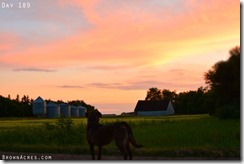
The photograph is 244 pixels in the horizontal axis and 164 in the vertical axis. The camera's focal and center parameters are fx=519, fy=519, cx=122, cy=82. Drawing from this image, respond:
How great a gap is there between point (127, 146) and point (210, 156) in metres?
2.25

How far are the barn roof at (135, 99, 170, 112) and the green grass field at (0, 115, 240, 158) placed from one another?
0.80 feet

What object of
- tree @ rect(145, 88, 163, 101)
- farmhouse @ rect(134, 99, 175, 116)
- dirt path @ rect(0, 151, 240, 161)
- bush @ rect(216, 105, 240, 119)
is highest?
tree @ rect(145, 88, 163, 101)

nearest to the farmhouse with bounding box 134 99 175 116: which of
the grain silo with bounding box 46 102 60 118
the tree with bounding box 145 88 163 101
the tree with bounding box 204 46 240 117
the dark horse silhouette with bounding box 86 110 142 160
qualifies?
the tree with bounding box 145 88 163 101

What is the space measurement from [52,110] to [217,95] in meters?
4.28

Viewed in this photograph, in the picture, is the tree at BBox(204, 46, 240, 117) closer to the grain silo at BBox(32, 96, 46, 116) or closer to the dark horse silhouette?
the dark horse silhouette

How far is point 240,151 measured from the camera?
1213cm

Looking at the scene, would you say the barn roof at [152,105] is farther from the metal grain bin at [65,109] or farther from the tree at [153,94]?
the metal grain bin at [65,109]

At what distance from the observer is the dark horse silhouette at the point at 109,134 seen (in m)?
11.3

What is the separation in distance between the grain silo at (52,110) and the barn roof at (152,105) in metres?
2.08

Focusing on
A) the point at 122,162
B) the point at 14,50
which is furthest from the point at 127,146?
the point at 14,50

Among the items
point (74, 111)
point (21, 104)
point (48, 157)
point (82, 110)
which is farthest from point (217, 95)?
point (21, 104)

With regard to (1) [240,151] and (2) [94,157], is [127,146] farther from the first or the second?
(1) [240,151]

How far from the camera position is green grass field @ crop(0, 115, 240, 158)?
12.7 metres

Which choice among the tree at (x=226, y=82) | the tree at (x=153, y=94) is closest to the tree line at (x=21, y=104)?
the tree at (x=153, y=94)
